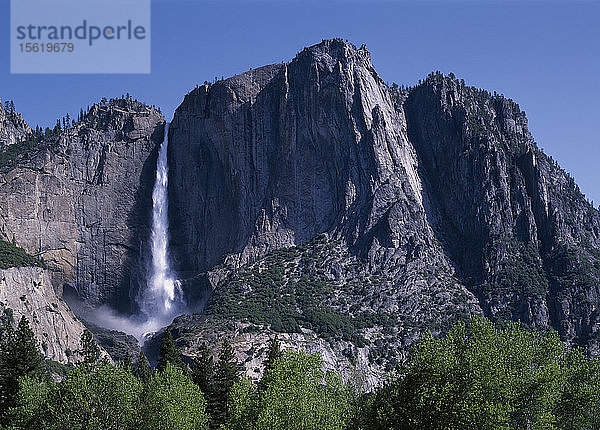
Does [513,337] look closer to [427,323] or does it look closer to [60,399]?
[60,399]

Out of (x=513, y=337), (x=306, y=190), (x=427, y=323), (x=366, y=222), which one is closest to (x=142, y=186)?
(x=306, y=190)

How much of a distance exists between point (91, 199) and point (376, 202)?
65.5 metres

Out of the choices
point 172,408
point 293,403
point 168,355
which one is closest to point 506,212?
point 168,355

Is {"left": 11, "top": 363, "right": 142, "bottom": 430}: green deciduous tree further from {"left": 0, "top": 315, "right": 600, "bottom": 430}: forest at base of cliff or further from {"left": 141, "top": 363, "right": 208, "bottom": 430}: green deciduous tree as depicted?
{"left": 141, "top": 363, "right": 208, "bottom": 430}: green deciduous tree

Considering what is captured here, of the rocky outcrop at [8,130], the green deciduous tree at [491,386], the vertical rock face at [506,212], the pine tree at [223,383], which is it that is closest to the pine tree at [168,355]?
the pine tree at [223,383]

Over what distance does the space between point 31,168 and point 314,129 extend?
60808 mm

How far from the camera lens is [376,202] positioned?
152000 millimetres

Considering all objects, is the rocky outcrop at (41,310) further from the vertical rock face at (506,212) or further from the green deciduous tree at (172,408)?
the vertical rock face at (506,212)

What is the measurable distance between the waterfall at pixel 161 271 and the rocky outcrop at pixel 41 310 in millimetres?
27807

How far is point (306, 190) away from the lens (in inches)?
6309

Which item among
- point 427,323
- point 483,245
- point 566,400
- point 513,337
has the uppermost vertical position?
point 483,245

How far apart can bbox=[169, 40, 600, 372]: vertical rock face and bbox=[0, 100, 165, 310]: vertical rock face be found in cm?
878

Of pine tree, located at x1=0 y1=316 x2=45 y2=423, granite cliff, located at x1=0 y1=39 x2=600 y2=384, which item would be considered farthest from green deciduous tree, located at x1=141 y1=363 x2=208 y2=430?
granite cliff, located at x1=0 y1=39 x2=600 y2=384

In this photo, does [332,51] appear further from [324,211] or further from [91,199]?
[91,199]
